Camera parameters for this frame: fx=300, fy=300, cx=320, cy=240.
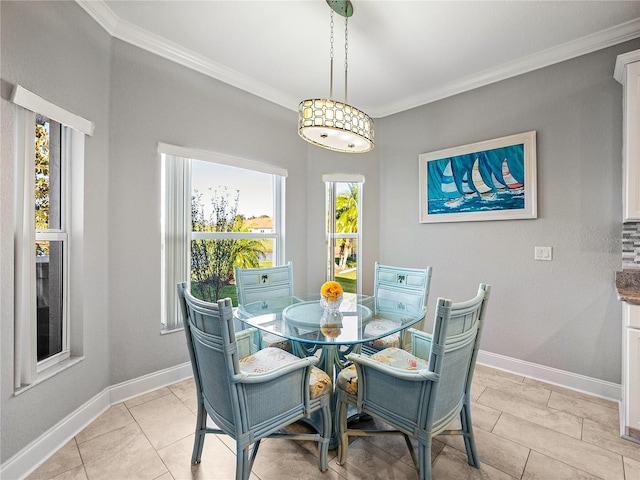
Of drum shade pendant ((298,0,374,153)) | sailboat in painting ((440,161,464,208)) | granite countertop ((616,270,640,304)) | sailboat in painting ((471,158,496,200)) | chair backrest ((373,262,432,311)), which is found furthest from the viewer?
sailboat in painting ((440,161,464,208))

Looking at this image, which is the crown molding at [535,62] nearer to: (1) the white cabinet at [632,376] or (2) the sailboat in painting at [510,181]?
(2) the sailboat in painting at [510,181]

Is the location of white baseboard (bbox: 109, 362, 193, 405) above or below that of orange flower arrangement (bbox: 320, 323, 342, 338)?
below

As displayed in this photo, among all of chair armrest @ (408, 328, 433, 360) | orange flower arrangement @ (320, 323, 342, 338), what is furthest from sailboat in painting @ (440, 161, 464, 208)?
orange flower arrangement @ (320, 323, 342, 338)

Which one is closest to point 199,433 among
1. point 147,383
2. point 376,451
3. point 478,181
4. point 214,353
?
point 214,353

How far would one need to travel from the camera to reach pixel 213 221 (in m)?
2.95

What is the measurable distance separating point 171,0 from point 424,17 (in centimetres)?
175

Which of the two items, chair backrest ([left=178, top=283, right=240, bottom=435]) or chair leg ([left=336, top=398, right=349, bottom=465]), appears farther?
chair leg ([left=336, top=398, right=349, bottom=465])

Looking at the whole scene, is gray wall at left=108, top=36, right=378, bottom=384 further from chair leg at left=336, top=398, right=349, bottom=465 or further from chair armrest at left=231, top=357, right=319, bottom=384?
chair leg at left=336, top=398, right=349, bottom=465

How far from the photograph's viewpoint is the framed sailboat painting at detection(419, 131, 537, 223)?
2.72 metres

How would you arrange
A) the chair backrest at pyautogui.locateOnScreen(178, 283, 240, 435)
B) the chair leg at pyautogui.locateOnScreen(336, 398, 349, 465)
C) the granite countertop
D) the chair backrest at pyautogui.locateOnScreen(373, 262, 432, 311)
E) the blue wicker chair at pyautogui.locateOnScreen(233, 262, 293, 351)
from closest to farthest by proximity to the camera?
the chair backrest at pyautogui.locateOnScreen(178, 283, 240, 435) < the chair leg at pyautogui.locateOnScreen(336, 398, 349, 465) < the granite countertop < the chair backrest at pyautogui.locateOnScreen(373, 262, 432, 311) < the blue wicker chair at pyautogui.locateOnScreen(233, 262, 293, 351)

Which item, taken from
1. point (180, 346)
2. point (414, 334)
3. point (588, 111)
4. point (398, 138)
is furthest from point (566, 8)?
point (180, 346)

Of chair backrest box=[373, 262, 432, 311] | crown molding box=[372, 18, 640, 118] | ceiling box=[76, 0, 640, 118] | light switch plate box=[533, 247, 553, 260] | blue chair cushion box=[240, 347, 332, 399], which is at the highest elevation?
ceiling box=[76, 0, 640, 118]

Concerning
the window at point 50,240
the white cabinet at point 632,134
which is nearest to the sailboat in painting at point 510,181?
the white cabinet at point 632,134

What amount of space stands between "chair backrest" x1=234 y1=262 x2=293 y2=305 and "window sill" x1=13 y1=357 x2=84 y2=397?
1112 millimetres
